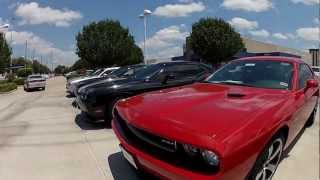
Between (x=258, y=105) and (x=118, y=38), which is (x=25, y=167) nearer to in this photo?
(x=258, y=105)

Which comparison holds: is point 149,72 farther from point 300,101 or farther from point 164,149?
point 164,149

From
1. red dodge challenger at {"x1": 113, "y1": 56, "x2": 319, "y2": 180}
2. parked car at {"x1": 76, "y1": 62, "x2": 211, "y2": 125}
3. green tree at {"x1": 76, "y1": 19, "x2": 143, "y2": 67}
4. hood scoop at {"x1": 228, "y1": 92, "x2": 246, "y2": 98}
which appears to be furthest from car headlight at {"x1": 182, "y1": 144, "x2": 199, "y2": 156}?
green tree at {"x1": 76, "y1": 19, "x2": 143, "y2": 67}

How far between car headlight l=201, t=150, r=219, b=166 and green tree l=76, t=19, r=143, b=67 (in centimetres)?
3923

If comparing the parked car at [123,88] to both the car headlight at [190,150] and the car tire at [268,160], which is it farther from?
the car headlight at [190,150]

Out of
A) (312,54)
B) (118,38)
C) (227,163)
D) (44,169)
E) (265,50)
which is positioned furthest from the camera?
(312,54)

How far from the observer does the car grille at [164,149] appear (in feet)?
10.3

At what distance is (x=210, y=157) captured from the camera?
3.05m

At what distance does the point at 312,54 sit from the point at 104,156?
67.1 m

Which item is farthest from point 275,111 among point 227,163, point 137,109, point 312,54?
point 312,54

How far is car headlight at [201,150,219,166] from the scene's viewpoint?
301 centimetres

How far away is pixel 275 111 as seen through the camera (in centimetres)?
388

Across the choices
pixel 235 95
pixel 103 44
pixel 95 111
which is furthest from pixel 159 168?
pixel 103 44

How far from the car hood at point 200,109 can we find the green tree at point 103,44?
3748 cm

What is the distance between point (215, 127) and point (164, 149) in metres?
0.50
